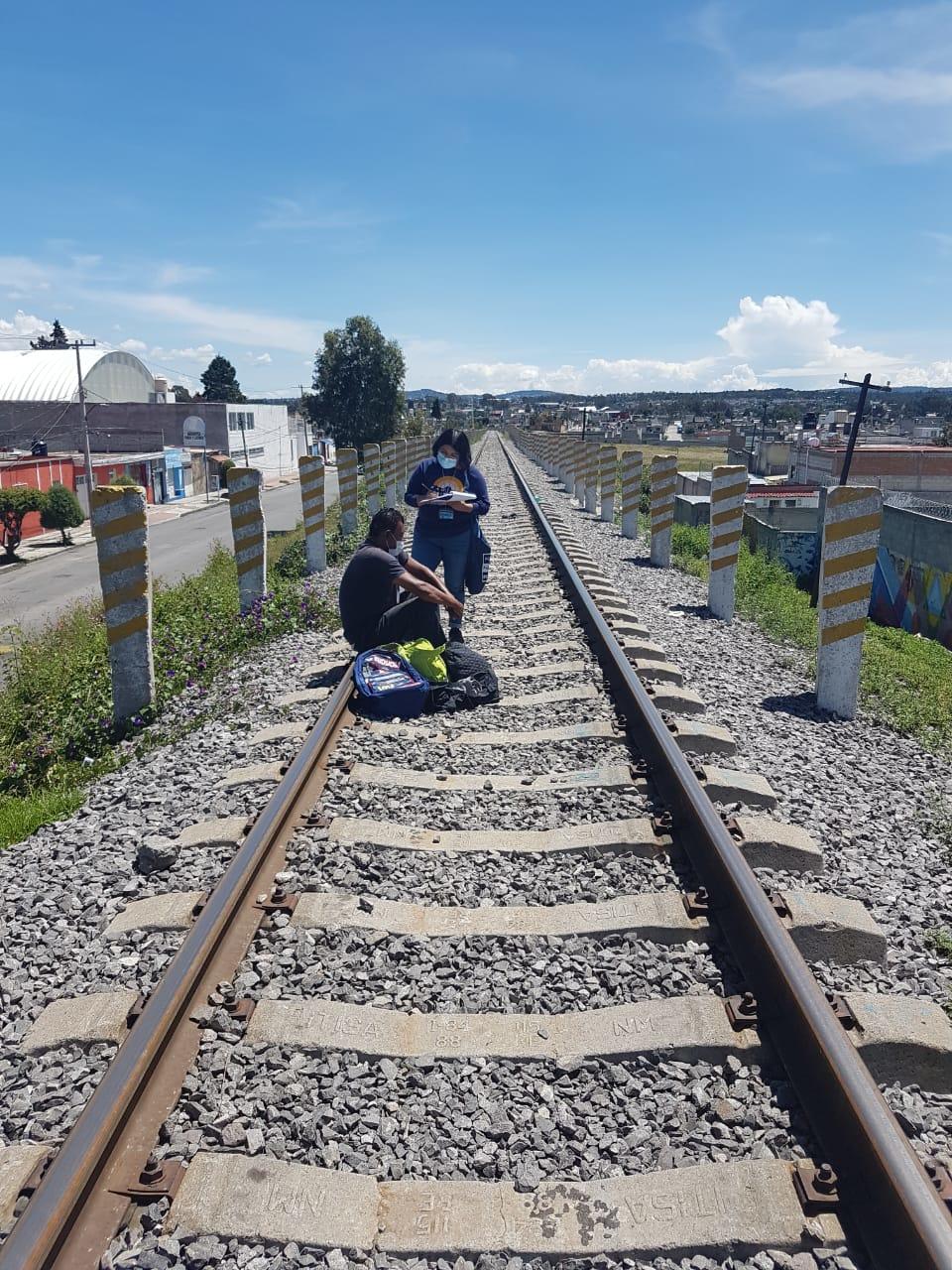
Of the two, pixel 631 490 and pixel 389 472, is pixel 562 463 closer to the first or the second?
pixel 389 472

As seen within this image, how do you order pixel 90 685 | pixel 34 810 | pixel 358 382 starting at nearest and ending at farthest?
pixel 34 810, pixel 90 685, pixel 358 382

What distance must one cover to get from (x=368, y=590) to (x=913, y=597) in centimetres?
1544

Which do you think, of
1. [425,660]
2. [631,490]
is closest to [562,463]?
[631,490]

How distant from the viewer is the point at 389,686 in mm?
6129

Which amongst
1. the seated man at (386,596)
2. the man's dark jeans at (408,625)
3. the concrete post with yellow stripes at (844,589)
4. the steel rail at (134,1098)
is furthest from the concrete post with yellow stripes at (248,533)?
the steel rail at (134,1098)

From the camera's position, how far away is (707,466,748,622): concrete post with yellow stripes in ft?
33.1

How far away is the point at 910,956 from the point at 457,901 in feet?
5.38

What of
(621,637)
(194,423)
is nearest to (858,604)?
(621,637)

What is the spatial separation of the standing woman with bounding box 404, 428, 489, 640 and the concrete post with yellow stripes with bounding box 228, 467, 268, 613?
9.00 feet

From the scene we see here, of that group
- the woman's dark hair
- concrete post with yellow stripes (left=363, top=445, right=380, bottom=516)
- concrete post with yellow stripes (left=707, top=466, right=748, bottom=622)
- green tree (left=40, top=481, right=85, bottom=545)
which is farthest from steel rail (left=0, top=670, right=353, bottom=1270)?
green tree (left=40, top=481, right=85, bottom=545)

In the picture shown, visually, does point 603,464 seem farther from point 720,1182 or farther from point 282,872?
point 720,1182

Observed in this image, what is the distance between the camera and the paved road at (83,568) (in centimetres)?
2223

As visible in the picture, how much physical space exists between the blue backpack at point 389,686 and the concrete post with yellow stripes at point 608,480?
47.6 ft

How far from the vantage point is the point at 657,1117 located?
2600 millimetres
